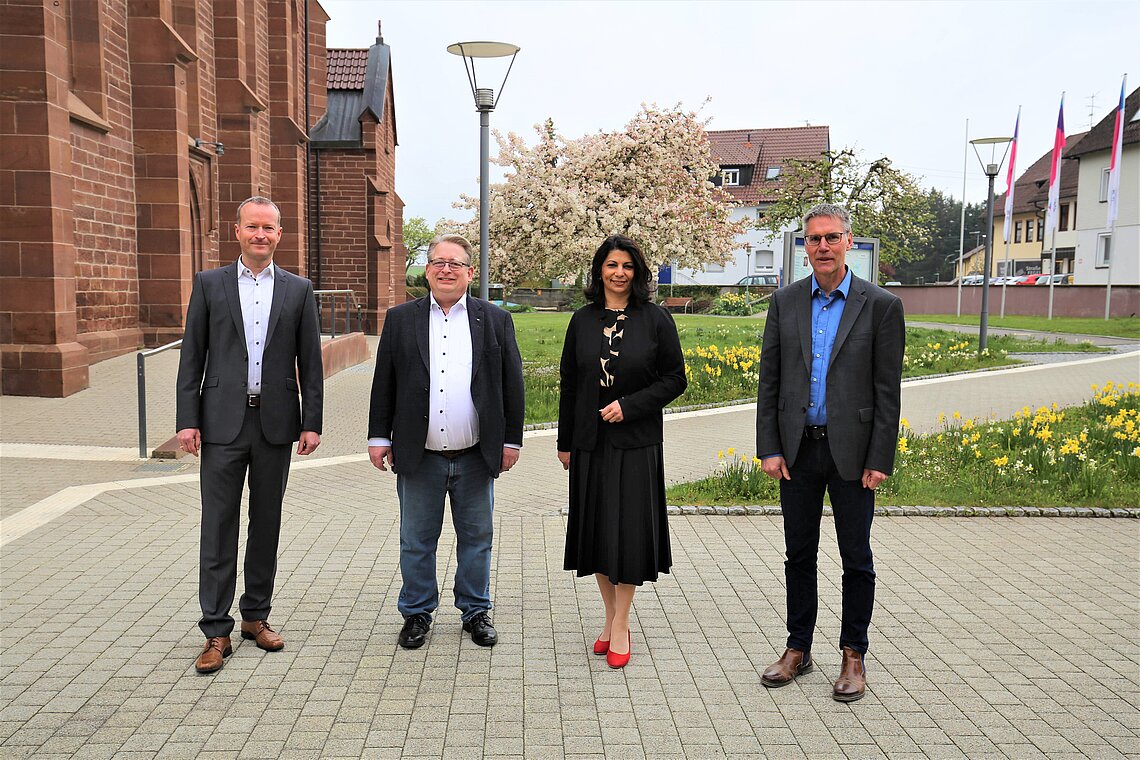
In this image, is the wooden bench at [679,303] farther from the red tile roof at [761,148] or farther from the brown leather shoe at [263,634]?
the brown leather shoe at [263,634]

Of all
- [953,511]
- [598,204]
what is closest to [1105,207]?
[598,204]

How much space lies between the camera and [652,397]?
461 cm

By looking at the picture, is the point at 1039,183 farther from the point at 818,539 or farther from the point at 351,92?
the point at 818,539

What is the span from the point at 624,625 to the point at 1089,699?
2063 millimetres

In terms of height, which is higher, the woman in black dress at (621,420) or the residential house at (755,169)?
the residential house at (755,169)

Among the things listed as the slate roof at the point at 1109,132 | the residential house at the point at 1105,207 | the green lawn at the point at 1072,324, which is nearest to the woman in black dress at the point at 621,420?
the green lawn at the point at 1072,324

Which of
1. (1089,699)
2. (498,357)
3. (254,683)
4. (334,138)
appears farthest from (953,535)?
(334,138)

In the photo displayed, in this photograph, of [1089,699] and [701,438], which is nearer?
[1089,699]

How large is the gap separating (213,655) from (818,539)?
2.85 metres

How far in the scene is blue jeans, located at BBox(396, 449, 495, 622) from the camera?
4980mm

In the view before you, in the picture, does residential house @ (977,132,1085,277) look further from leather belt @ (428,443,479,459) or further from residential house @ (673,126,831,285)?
leather belt @ (428,443,479,459)

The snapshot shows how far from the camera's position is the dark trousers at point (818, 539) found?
4.41m

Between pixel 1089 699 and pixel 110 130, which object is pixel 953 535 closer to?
pixel 1089 699

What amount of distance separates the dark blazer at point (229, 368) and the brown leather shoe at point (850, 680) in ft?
8.87
